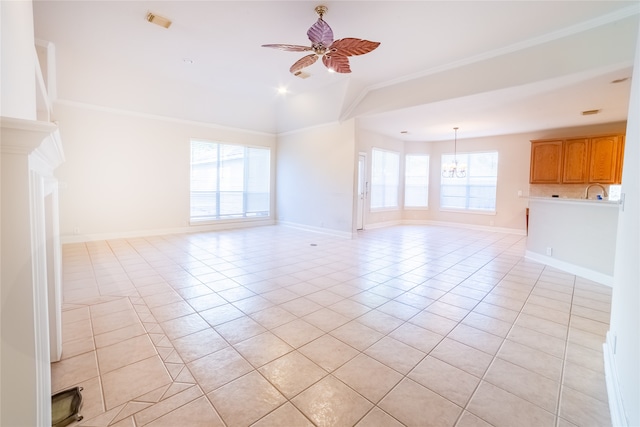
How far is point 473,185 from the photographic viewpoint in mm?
8430

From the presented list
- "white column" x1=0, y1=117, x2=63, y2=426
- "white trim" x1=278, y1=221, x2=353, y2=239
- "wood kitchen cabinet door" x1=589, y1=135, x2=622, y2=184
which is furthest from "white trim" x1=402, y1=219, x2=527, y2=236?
"white column" x1=0, y1=117, x2=63, y2=426

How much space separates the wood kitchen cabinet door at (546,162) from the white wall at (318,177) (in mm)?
4622

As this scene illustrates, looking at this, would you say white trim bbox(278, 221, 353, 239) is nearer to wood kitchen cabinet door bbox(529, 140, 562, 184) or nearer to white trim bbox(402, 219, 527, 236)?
white trim bbox(402, 219, 527, 236)

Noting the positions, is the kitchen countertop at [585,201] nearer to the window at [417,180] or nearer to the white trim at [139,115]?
the window at [417,180]

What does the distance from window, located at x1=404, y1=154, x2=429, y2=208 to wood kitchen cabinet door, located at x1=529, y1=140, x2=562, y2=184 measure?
116 inches

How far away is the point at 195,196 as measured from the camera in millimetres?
6977

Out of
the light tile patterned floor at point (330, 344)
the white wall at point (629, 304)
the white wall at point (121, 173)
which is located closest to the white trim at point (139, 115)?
the white wall at point (121, 173)

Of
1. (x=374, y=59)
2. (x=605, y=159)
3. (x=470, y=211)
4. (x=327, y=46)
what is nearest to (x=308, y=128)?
(x=374, y=59)

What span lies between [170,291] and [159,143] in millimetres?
4441

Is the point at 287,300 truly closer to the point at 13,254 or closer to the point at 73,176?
the point at 13,254

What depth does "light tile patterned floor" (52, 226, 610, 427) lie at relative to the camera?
1.54 m

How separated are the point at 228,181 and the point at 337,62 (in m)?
4.97

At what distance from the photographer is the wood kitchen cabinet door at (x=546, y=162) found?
6578 mm

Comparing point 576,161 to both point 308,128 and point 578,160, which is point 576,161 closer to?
point 578,160
